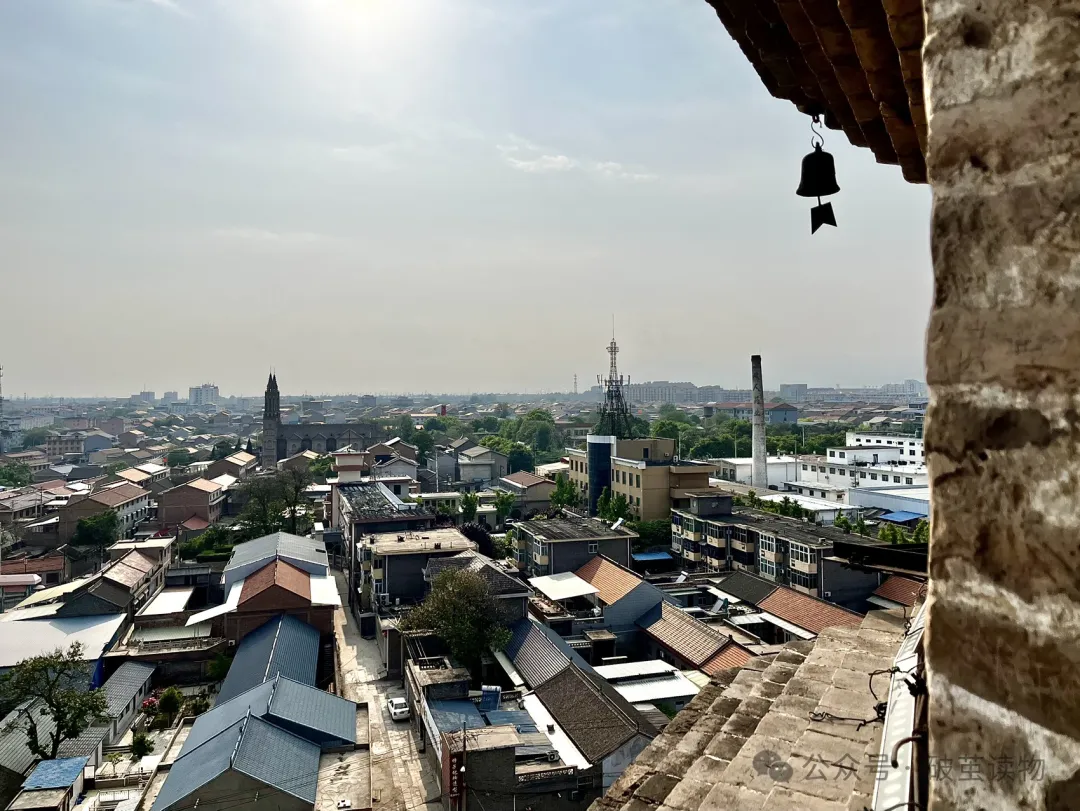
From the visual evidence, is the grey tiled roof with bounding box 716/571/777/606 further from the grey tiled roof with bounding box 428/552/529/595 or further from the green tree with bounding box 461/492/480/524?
the green tree with bounding box 461/492/480/524

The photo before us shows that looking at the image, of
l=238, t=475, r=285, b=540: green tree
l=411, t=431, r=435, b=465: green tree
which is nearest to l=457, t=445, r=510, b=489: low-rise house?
l=411, t=431, r=435, b=465: green tree

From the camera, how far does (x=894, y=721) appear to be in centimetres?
183

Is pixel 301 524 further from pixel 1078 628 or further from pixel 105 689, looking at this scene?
pixel 1078 628

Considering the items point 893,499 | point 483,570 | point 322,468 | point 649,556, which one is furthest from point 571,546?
point 322,468

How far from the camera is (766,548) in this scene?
2044 cm

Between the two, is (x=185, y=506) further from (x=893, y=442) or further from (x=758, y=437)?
(x=893, y=442)

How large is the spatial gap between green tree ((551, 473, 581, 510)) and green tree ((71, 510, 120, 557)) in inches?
699

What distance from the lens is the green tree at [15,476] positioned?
43572 mm

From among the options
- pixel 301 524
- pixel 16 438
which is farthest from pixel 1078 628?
pixel 16 438

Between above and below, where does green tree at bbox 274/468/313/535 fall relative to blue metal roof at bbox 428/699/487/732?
above

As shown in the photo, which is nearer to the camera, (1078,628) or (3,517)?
(1078,628)

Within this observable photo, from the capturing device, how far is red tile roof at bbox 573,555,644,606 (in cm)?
1727

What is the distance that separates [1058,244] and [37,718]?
1689 cm

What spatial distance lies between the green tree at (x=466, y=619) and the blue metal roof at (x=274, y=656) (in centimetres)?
231
